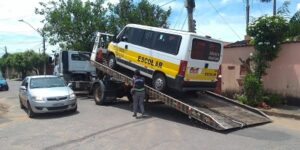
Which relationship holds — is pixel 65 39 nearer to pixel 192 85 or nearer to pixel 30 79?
pixel 30 79

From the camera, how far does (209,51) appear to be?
14.7 meters

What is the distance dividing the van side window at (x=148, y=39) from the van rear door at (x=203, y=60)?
1869mm

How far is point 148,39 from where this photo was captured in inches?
605

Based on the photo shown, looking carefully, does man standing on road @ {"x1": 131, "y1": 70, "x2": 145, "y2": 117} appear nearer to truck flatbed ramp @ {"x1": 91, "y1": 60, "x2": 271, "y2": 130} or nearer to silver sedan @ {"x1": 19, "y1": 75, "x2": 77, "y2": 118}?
truck flatbed ramp @ {"x1": 91, "y1": 60, "x2": 271, "y2": 130}

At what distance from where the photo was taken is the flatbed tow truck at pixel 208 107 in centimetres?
1234

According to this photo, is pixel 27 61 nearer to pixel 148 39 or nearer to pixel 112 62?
pixel 112 62

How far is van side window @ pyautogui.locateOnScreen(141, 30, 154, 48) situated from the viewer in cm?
1526

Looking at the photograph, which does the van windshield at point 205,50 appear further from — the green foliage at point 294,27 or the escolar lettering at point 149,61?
the green foliage at point 294,27

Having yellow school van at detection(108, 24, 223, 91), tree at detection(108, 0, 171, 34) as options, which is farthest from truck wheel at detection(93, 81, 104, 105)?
tree at detection(108, 0, 171, 34)

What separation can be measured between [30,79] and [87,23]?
1251 cm

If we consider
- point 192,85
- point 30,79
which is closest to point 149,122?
point 192,85

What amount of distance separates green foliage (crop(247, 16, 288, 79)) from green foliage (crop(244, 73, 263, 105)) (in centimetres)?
71

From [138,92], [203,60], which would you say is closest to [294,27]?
[203,60]

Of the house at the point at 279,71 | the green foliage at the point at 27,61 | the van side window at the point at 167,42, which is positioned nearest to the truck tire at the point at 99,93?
the van side window at the point at 167,42
